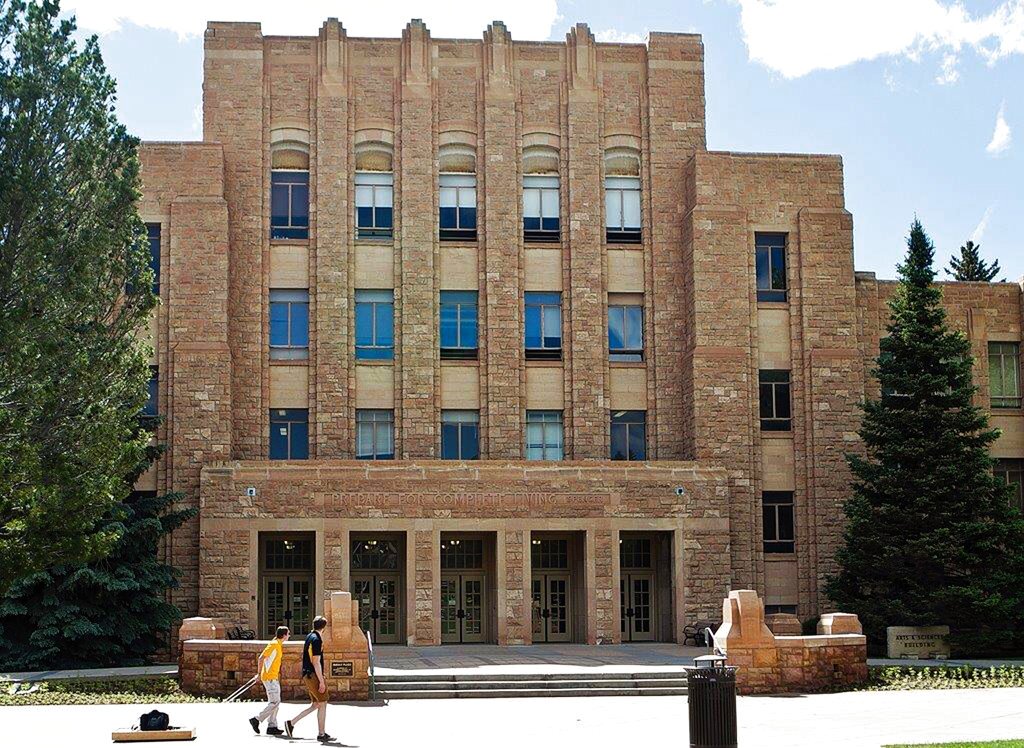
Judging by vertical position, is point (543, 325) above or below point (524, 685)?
above

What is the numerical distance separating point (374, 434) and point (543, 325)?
5.79 meters

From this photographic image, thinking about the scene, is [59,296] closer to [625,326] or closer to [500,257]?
[500,257]

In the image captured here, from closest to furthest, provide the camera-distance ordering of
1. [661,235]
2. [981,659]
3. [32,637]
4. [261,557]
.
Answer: [32,637]
[981,659]
[261,557]
[661,235]

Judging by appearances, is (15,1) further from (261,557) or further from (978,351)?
(978,351)

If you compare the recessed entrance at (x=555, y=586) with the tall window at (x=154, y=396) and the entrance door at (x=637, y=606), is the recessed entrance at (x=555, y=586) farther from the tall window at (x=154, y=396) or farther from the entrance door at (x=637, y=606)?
the tall window at (x=154, y=396)

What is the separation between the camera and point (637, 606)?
4053cm

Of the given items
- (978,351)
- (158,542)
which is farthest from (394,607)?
(978,351)

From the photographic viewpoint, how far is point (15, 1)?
2383 centimetres

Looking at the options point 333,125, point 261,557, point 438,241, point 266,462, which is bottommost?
point 261,557

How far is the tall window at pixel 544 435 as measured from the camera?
40.9 metres

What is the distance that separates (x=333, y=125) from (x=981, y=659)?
900 inches

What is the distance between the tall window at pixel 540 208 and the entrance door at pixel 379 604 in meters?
10.7

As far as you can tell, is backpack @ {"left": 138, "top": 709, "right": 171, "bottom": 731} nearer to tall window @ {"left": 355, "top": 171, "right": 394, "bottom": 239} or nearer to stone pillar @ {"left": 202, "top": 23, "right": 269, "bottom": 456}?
stone pillar @ {"left": 202, "top": 23, "right": 269, "bottom": 456}

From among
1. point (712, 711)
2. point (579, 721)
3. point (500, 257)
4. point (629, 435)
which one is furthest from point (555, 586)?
point (712, 711)
